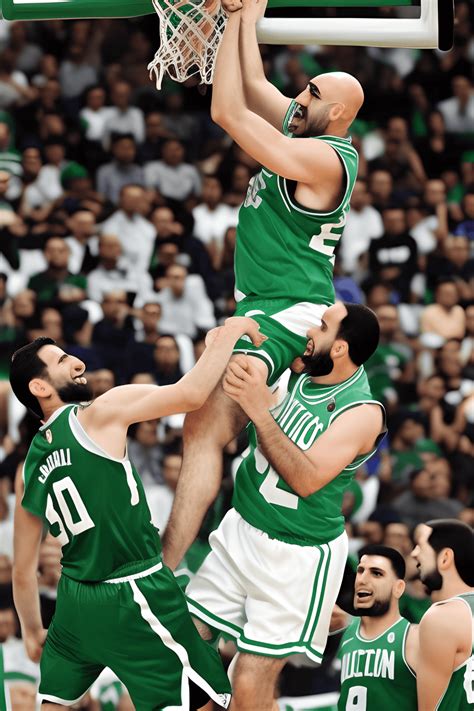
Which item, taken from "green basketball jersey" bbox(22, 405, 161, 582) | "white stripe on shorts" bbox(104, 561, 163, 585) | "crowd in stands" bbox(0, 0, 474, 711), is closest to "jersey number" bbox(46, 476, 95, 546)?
"green basketball jersey" bbox(22, 405, 161, 582)

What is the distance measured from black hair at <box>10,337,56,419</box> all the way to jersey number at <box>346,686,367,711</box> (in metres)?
1.70

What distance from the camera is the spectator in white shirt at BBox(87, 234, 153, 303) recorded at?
9070 millimetres

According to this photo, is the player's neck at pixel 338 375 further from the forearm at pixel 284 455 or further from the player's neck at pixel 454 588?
the player's neck at pixel 454 588

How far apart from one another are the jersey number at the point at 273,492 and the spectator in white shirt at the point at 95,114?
16.9 feet

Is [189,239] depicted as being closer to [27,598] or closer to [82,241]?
[82,241]

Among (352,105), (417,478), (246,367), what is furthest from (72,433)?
(417,478)

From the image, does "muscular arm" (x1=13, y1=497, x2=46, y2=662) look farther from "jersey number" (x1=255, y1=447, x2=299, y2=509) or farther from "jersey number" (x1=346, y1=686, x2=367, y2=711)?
"jersey number" (x1=346, y1=686, x2=367, y2=711)

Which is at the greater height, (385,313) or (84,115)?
(84,115)

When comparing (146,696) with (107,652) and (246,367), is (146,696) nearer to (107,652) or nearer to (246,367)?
(107,652)

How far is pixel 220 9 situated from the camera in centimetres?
556

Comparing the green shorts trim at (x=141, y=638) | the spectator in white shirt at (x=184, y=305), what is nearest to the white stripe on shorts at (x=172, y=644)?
the green shorts trim at (x=141, y=638)

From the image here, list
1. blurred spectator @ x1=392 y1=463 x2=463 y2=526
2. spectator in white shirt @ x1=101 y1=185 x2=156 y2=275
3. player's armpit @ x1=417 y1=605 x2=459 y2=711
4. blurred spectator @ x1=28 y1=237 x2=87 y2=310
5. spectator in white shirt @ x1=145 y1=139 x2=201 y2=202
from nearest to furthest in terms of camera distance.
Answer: player's armpit @ x1=417 y1=605 x2=459 y2=711, blurred spectator @ x1=392 y1=463 x2=463 y2=526, blurred spectator @ x1=28 y1=237 x2=87 y2=310, spectator in white shirt @ x1=101 y1=185 x2=156 y2=275, spectator in white shirt @ x1=145 y1=139 x2=201 y2=202

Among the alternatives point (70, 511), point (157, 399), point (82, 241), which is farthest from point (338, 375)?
point (82, 241)

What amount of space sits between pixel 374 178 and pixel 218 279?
66.0 inches
